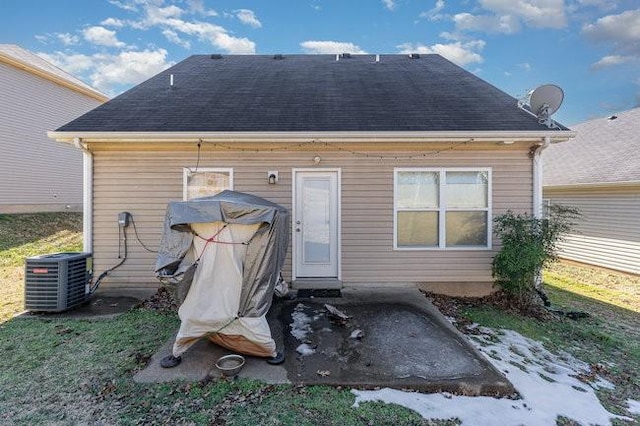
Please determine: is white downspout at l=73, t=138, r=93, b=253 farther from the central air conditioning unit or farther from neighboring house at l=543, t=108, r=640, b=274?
neighboring house at l=543, t=108, r=640, b=274

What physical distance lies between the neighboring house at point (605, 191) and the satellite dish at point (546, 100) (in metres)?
3.38

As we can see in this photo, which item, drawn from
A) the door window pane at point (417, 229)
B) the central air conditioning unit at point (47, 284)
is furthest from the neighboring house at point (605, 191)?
the central air conditioning unit at point (47, 284)

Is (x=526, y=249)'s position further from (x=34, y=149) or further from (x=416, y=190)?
(x=34, y=149)

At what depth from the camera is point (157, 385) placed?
2963 millimetres

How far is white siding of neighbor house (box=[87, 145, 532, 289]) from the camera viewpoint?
579cm

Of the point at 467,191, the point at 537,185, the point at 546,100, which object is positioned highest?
the point at 546,100

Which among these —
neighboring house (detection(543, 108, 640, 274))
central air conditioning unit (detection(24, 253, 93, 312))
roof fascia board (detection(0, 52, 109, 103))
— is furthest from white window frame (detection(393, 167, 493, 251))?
roof fascia board (detection(0, 52, 109, 103))

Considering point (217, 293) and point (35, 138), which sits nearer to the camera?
point (217, 293)

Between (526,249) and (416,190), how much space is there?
2.01 metres

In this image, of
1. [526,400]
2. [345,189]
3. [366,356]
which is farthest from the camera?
[345,189]

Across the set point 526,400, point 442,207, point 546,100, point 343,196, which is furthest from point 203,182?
point 546,100

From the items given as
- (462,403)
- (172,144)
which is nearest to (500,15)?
(172,144)

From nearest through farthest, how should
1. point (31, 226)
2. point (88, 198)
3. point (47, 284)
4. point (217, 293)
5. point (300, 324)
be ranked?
point (217, 293) < point (300, 324) < point (47, 284) < point (88, 198) < point (31, 226)

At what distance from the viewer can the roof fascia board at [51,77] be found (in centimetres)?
1110
